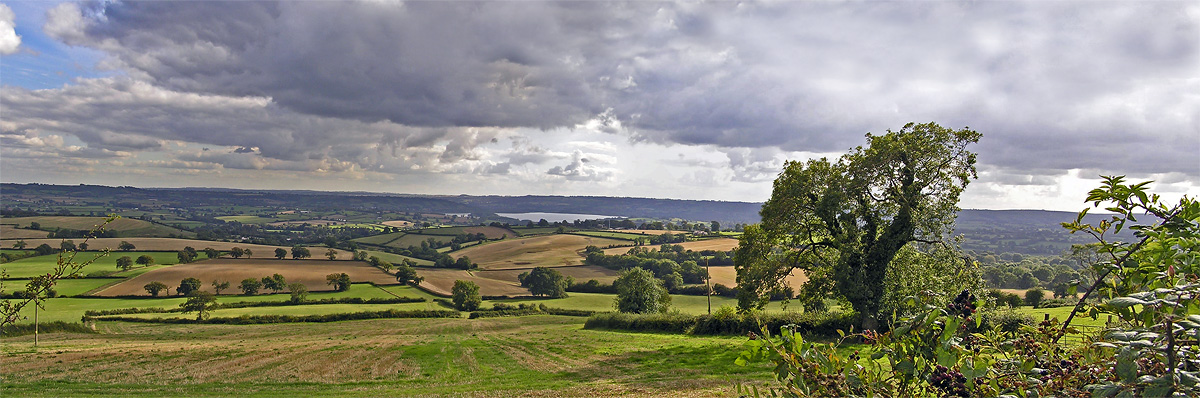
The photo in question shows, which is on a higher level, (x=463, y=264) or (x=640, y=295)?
(x=640, y=295)

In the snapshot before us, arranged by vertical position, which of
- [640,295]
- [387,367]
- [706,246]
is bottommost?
[640,295]

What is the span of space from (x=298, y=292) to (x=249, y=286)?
8.29 meters

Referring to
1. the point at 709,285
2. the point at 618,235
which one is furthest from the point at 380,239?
the point at 709,285

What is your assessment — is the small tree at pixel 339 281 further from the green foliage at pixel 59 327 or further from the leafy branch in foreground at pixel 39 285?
the leafy branch in foreground at pixel 39 285

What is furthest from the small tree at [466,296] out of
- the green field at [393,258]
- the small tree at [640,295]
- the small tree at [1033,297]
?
the small tree at [1033,297]

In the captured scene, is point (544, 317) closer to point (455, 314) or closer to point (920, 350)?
point (455, 314)

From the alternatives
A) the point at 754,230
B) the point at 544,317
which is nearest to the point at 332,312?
the point at 544,317

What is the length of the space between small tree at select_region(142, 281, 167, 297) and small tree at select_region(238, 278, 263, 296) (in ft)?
29.2

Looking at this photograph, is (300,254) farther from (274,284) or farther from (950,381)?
(950,381)

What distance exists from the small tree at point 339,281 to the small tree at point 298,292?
13.5 ft

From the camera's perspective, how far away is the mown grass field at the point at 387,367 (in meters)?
18.9

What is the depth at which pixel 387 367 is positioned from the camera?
27.5 m

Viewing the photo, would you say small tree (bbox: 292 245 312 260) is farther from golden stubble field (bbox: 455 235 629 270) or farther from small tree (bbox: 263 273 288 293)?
golden stubble field (bbox: 455 235 629 270)

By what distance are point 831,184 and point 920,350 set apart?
77.1 feet
